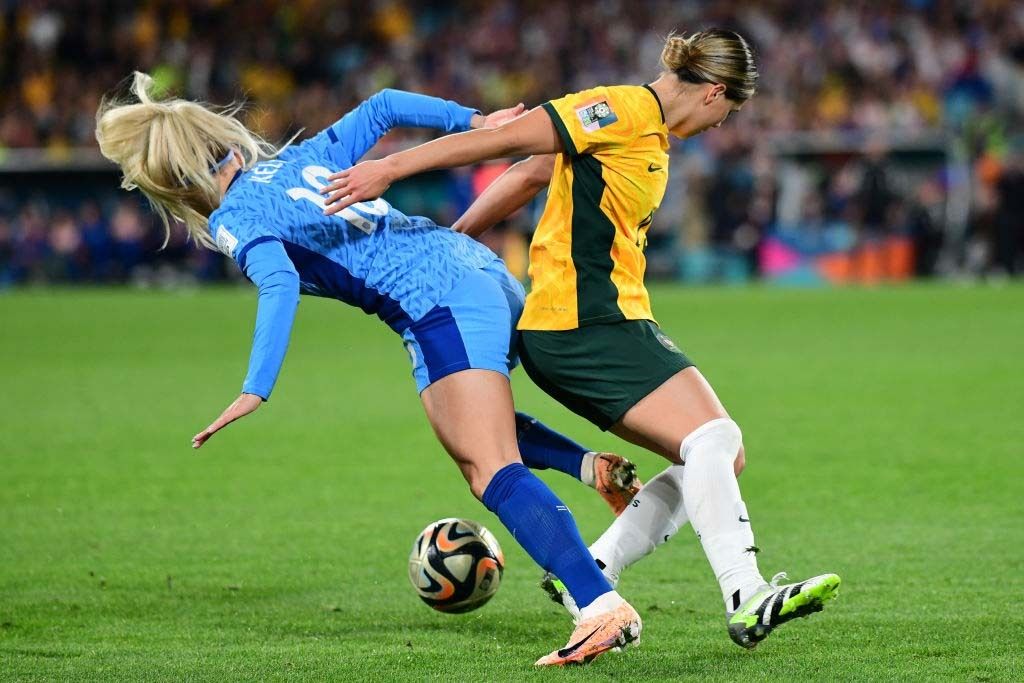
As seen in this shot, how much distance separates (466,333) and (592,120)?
82 cm

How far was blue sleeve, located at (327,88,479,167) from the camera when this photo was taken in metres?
5.31

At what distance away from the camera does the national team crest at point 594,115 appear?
454 cm

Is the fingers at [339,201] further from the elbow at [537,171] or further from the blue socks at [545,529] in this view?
the blue socks at [545,529]

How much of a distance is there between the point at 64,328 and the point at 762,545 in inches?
513

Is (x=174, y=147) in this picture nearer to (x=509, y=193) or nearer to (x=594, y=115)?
(x=509, y=193)

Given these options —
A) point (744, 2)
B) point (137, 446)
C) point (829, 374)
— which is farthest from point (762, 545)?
point (744, 2)

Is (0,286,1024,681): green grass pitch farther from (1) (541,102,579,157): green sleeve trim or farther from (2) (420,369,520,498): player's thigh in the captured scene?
(1) (541,102,579,157): green sleeve trim

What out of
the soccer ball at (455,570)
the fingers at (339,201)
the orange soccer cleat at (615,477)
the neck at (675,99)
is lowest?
the soccer ball at (455,570)

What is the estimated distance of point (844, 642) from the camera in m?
4.84

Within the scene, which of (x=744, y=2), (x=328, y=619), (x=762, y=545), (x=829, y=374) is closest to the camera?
(x=328, y=619)

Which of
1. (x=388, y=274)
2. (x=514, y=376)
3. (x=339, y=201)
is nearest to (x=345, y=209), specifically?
(x=388, y=274)

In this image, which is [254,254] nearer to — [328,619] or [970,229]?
[328,619]

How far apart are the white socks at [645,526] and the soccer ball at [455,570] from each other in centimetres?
38

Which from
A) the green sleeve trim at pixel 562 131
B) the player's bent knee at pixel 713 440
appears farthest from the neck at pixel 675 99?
the player's bent knee at pixel 713 440
